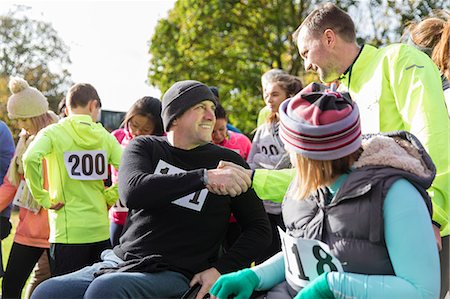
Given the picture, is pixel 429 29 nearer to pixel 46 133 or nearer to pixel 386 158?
pixel 386 158

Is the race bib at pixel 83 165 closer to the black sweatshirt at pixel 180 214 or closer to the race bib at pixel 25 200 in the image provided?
the race bib at pixel 25 200

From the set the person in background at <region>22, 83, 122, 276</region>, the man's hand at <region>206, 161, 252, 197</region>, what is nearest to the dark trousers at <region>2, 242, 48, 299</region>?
the person in background at <region>22, 83, 122, 276</region>

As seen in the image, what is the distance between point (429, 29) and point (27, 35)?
30.7 m

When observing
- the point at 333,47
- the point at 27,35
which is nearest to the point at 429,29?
the point at 333,47

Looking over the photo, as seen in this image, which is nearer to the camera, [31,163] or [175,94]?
[175,94]

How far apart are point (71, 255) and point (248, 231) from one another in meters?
1.77

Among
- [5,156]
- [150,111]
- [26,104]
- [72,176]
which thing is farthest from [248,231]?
[5,156]

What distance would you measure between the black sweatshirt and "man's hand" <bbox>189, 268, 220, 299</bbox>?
4 centimetres

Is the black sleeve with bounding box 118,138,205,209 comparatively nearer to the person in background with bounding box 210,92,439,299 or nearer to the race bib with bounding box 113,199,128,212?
the person in background with bounding box 210,92,439,299

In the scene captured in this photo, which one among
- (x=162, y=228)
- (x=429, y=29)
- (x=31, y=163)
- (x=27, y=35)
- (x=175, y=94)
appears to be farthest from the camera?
(x=27, y=35)

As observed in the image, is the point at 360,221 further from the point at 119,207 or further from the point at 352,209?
the point at 119,207

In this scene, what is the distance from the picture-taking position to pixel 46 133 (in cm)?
449

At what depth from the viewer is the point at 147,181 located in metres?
2.96

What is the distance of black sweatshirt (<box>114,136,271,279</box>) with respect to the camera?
9.82 ft
